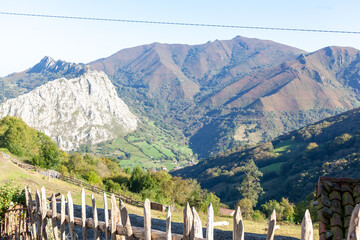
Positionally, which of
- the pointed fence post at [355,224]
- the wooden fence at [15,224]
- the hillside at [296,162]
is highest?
the hillside at [296,162]

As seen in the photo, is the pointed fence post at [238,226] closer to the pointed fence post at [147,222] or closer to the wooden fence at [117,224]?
the wooden fence at [117,224]

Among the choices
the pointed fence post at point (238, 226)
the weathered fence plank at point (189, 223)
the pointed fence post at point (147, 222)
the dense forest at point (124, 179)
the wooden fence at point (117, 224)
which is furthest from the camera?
the dense forest at point (124, 179)

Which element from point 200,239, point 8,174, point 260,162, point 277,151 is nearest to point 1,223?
point 200,239

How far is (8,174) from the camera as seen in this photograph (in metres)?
25.7

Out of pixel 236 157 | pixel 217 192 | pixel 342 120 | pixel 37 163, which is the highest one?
pixel 342 120

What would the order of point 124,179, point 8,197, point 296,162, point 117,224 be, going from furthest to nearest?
point 296,162 → point 124,179 → point 8,197 → point 117,224

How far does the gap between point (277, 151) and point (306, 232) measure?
159077mm

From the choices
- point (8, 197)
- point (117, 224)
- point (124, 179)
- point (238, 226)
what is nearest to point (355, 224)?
point (238, 226)

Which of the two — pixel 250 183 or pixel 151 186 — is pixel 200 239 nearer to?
pixel 151 186

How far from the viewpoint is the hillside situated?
99250 mm

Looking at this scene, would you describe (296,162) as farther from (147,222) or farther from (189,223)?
(189,223)

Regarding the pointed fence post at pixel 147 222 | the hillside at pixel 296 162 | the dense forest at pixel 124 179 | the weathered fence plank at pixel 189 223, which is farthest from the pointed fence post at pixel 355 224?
the hillside at pixel 296 162

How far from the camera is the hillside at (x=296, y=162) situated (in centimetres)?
9925

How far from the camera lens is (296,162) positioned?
409 ft
